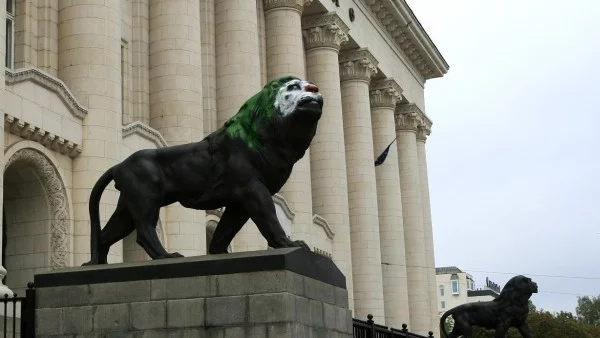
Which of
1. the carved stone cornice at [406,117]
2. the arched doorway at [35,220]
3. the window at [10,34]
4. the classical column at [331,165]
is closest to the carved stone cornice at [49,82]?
the arched doorway at [35,220]

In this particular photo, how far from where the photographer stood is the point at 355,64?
50.6 metres

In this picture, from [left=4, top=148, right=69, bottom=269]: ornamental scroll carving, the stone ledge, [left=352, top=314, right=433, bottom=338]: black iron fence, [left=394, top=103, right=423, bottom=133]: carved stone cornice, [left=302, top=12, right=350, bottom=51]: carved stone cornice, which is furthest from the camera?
[left=394, top=103, right=423, bottom=133]: carved stone cornice

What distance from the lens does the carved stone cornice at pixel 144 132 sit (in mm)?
27984

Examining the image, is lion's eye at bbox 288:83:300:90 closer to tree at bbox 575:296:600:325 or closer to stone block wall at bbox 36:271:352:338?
stone block wall at bbox 36:271:352:338

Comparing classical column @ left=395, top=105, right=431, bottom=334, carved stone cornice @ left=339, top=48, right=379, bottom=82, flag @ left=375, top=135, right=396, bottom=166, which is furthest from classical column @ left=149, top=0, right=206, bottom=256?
classical column @ left=395, top=105, right=431, bottom=334

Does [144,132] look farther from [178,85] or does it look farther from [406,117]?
[406,117]

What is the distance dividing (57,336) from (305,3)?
1213 inches

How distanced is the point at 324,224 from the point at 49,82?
19384 mm

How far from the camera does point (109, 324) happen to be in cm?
1320

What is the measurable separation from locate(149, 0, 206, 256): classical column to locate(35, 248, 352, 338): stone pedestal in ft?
51.7

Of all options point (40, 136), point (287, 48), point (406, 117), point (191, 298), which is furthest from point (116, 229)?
point (406, 117)

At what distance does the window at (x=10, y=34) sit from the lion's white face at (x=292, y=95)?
14822 millimetres

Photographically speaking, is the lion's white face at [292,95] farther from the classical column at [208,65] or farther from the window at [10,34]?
the classical column at [208,65]

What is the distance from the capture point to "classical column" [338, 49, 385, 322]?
4744 centimetres
